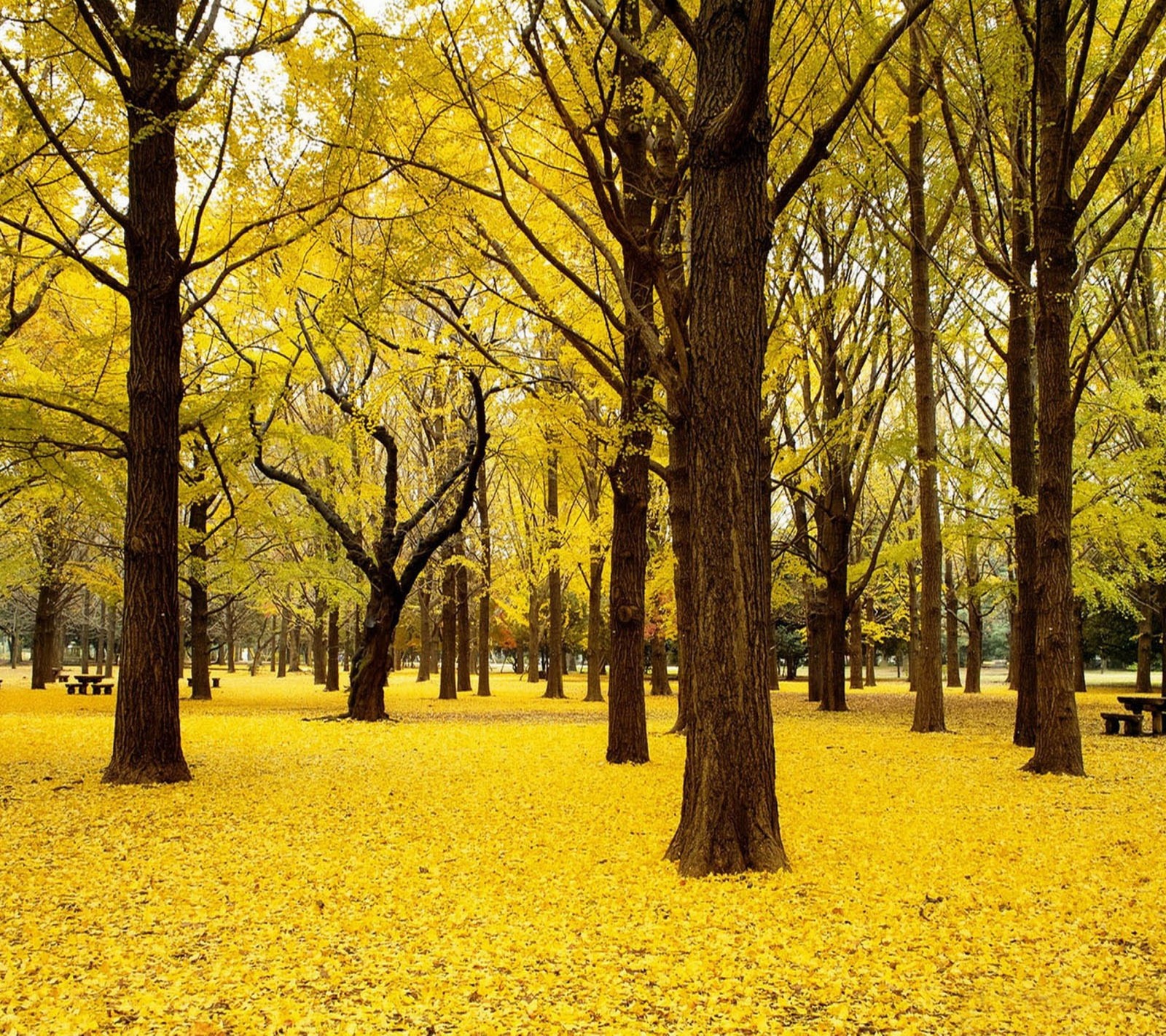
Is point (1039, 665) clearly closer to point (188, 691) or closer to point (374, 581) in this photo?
point (374, 581)

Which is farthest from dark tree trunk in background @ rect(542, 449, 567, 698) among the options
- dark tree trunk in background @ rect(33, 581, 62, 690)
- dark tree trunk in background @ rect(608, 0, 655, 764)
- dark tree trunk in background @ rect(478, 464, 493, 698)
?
dark tree trunk in background @ rect(33, 581, 62, 690)

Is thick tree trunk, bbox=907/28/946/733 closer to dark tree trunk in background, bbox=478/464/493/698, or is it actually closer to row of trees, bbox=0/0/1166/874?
row of trees, bbox=0/0/1166/874

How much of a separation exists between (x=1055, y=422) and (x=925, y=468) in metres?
4.36

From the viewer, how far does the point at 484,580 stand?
22.1 m

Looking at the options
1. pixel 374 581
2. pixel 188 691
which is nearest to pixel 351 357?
pixel 374 581

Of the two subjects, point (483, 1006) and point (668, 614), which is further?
point (668, 614)

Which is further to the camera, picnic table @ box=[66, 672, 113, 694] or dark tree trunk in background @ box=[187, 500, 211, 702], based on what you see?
picnic table @ box=[66, 672, 113, 694]

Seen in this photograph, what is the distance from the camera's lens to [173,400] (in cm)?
749

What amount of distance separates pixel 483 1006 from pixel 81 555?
29368mm

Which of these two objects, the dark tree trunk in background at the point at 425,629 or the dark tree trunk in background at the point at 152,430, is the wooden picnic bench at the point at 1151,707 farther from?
the dark tree trunk in background at the point at 425,629

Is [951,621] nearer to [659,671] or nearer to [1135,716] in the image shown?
[659,671]

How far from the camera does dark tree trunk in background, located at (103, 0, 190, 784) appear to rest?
7.04 meters

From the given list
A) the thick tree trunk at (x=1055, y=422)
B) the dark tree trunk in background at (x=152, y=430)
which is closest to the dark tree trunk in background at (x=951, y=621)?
the thick tree trunk at (x=1055, y=422)

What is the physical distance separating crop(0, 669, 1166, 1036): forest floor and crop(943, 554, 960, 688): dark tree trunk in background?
52.6ft
